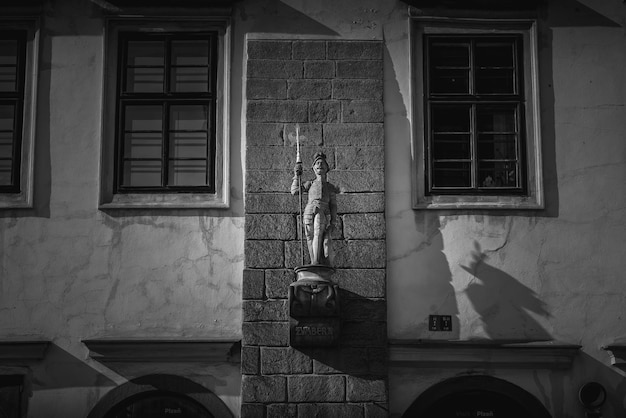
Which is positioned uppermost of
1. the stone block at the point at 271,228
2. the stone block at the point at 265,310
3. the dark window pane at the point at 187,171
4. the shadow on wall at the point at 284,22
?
the shadow on wall at the point at 284,22

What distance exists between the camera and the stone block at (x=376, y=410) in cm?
912

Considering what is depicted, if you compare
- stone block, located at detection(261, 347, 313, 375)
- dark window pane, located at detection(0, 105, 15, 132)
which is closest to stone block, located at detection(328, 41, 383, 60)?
stone block, located at detection(261, 347, 313, 375)

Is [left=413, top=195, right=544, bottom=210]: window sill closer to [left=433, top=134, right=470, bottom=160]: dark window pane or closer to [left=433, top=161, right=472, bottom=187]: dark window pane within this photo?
[left=433, top=161, right=472, bottom=187]: dark window pane

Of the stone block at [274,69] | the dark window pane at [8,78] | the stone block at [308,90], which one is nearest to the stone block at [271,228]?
the stone block at [308,90]

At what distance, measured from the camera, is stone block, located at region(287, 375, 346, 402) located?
915 cm

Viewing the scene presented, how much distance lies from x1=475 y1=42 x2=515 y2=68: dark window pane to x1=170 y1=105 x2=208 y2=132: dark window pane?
2808 millimetres

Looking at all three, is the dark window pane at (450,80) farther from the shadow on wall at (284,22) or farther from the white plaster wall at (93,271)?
the white plaster wall at (93,271)

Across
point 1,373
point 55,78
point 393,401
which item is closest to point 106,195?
point 55,78

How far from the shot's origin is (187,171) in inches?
392

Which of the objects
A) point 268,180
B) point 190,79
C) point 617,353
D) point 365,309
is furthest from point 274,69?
point 617,353

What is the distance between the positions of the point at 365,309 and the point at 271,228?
1.16 metres

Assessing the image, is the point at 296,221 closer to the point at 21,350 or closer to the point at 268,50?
the point at 268,50

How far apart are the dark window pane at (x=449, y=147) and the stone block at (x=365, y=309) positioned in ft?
5.36

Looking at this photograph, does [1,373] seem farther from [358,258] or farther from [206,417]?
[358,258]
